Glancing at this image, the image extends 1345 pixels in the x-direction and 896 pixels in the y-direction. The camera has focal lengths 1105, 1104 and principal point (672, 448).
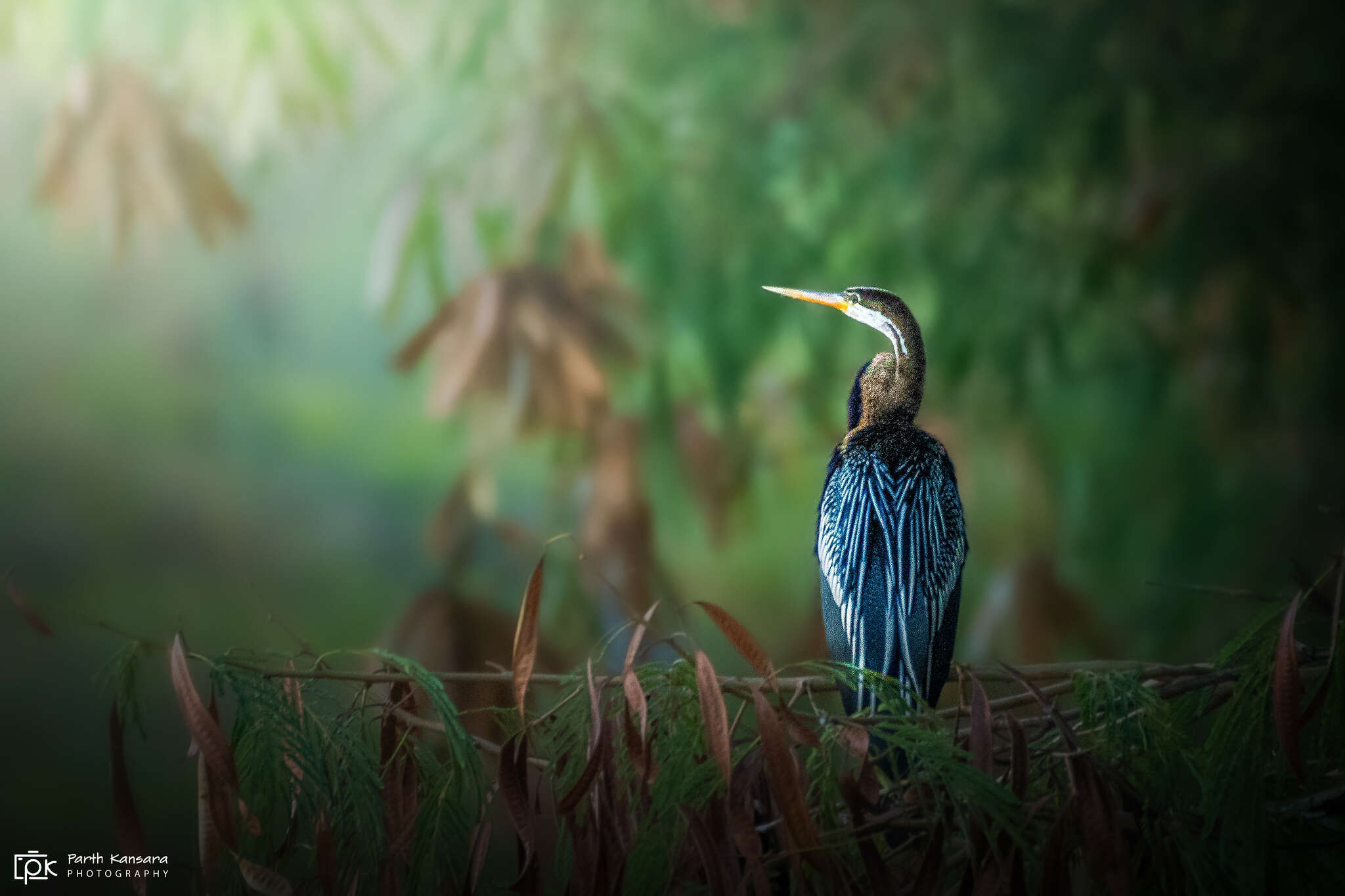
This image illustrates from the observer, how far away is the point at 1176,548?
1.66 m

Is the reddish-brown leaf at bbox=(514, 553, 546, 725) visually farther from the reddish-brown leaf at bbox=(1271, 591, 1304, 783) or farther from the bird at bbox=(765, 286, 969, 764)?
the reddish-brown leaf at bbox=(1271, 591, 1304, 783)

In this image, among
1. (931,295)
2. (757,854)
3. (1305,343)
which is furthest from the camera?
(1305,343)

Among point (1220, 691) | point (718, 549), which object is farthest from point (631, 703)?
point (718, 549)

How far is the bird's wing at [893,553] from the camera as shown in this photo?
719 mm

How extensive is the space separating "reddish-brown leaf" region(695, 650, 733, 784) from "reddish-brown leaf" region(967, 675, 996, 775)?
0.13 meters

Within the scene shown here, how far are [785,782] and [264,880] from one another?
11.0 inches

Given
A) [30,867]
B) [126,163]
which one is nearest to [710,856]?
[30,867]

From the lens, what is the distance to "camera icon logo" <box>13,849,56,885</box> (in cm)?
116

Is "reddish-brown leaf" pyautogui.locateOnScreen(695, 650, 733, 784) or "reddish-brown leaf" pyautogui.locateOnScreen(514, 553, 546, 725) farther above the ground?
"reddish-brown leaf" pyautogui.locateOnScreen(514, 553, 546, 725)

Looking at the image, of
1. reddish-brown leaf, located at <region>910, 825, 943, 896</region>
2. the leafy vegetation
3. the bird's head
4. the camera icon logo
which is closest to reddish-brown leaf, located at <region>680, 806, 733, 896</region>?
the leafy vegetation

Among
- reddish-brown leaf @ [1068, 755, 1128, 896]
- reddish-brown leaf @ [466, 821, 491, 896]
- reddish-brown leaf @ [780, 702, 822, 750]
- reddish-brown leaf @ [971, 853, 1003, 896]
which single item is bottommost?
reddish-brown leaf @ [971, 853, 1003, 896]

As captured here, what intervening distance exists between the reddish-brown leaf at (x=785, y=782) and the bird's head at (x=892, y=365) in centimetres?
26

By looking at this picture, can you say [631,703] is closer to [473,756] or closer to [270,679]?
[473,756]

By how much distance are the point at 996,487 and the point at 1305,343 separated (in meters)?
0.52
